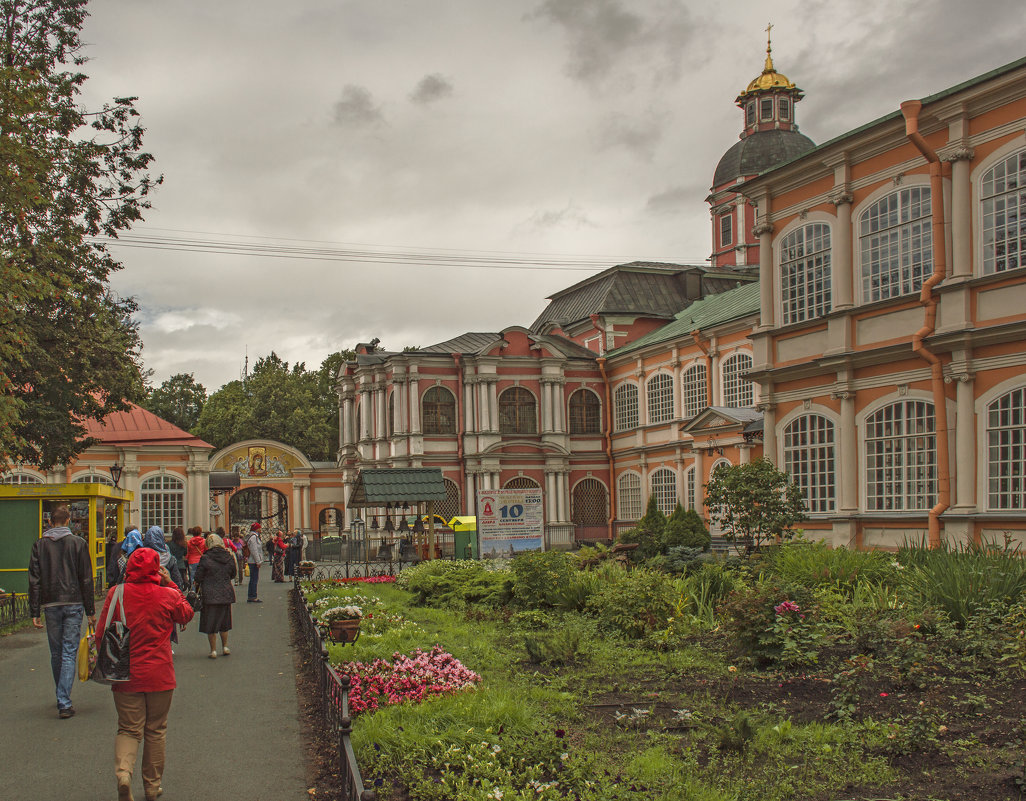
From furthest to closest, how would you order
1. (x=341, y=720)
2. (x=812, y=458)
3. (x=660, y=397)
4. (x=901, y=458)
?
(x=660, y=397) < (x=812, y=458) < (x=901, y=458) < (x=341, y=720)

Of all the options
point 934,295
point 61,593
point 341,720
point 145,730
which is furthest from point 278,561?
point 341,720

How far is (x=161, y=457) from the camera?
45.8m

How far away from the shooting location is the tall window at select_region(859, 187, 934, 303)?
1884cm

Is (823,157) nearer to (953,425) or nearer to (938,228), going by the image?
(938,228)

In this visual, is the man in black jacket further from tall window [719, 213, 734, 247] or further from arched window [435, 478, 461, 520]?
tall window [719, 213, 734, 247]

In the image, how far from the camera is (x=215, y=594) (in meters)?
14.1

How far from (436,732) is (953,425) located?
13455 millimetres

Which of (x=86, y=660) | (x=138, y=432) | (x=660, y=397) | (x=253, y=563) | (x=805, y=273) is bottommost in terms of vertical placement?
(x=253, y=563)

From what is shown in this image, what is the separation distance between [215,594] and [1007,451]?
42.6ft

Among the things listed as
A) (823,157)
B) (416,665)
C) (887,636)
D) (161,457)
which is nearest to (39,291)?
(416,665)

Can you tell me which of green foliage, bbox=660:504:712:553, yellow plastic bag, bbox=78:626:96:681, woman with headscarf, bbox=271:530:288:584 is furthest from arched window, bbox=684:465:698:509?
yellow plastic bag, bbox=78:626:96:681

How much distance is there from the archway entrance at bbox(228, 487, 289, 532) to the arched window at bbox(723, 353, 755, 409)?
2322 centimetres

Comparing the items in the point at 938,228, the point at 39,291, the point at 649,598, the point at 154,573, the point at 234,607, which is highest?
the point at 938,228

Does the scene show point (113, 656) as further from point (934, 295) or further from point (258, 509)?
point (258, 509)
